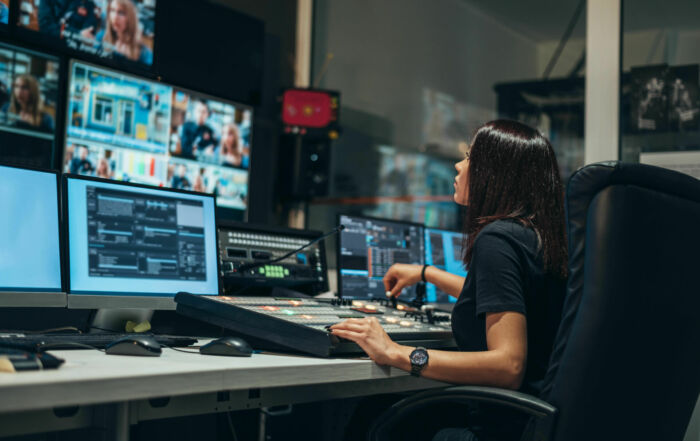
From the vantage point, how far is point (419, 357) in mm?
1419

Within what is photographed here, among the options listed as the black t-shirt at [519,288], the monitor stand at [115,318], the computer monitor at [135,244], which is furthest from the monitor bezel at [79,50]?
the black t-shirt at [519,288]

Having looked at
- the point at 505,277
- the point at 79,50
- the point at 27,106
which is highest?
the point at 79,50

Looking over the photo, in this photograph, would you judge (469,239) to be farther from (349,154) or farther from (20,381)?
(349,154)

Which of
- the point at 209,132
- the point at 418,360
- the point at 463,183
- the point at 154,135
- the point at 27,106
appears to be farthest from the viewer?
the point at 209,132

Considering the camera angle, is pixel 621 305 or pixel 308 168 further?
pixel 308 168

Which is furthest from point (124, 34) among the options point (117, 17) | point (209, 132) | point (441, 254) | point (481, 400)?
point (481, 400)

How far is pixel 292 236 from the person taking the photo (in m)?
2.57

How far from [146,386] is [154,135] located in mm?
2671

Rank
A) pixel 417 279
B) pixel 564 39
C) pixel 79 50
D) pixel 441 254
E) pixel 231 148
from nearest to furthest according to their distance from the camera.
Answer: pixel 417 279
pixel 441 254
pixel 79 50
pixel 564 39
pixel 231 148

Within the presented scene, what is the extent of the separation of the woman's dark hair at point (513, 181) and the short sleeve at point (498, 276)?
0.37 ft

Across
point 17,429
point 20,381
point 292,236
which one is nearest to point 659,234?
point 20,381

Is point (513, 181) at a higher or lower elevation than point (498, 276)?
higher

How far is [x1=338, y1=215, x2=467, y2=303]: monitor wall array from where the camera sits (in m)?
2.52

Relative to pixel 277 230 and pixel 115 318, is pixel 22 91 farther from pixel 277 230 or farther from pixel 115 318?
pixel 115 318
